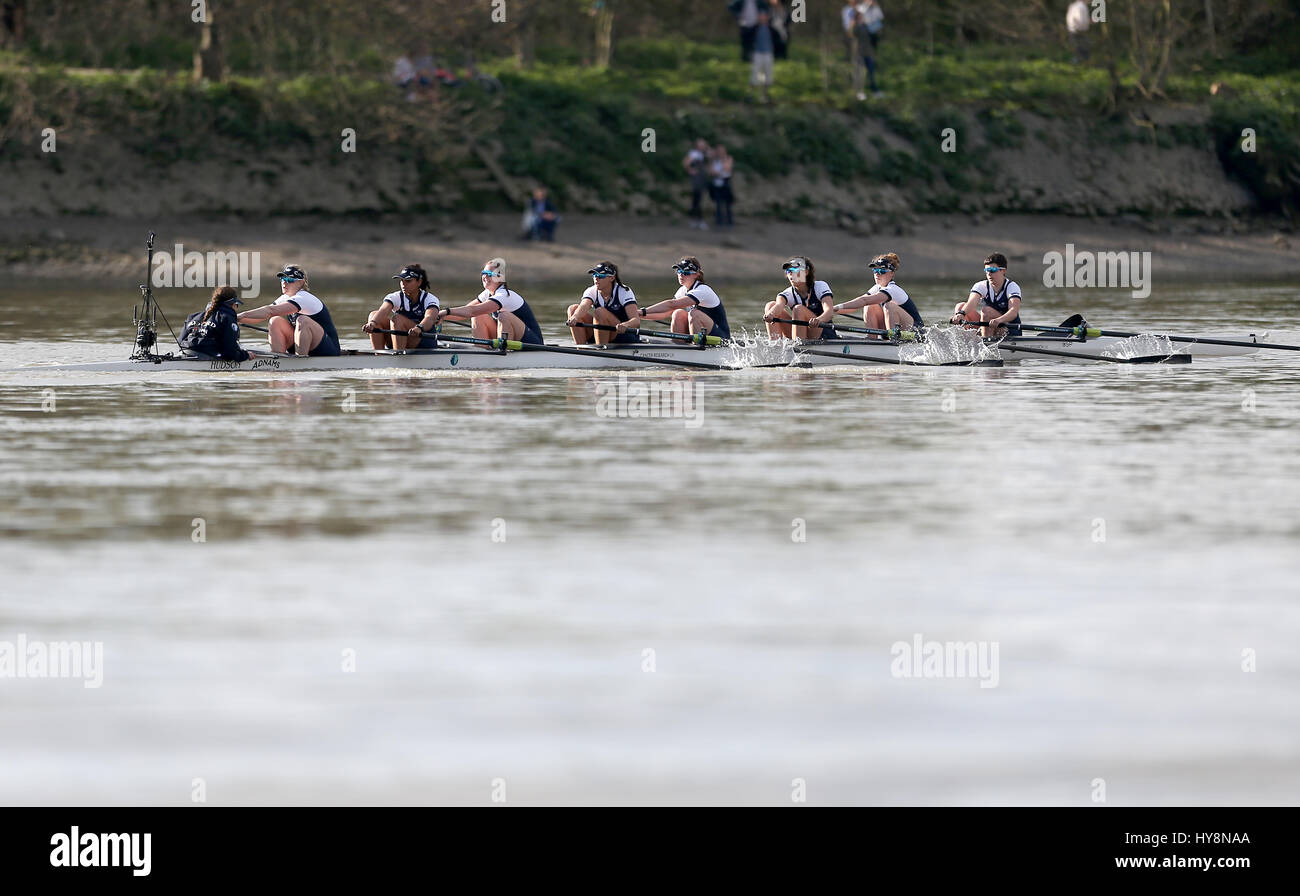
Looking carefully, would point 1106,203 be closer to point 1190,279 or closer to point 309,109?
point 1190,279

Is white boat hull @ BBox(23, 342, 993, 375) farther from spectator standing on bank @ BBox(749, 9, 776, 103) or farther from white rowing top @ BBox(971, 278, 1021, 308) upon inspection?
spectator standing on bank @ BBox(749, 9, 776, 103)

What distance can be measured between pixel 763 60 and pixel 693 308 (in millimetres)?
32870

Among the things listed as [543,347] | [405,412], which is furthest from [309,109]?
[405,412]

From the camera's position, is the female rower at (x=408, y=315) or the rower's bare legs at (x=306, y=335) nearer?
the rower's bare legs at (x=306, y=335)

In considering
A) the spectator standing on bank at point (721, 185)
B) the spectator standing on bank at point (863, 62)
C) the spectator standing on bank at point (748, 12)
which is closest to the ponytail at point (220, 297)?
the spectator standing on bank at point (721, 185)

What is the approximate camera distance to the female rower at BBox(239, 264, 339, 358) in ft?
86.1

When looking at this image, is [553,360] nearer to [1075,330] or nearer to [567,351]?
[567,351]

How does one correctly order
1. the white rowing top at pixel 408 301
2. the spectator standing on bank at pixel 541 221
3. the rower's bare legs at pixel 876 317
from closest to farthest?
the white rowing top at pixel 408 301 → the rower's bare legs at pixel 876 317 → the spectator standing on bank at pixel 541 221

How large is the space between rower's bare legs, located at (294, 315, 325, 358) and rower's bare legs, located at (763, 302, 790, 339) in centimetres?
611

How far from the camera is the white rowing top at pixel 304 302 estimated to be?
86.0 feet

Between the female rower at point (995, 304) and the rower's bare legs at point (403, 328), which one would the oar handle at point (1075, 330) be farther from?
the rower's bare legs at point (403, 328)

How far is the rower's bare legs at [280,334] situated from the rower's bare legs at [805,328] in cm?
669

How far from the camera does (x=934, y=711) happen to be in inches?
423

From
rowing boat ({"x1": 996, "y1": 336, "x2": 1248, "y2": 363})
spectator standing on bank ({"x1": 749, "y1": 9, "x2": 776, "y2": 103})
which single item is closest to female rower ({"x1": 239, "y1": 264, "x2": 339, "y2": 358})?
rowing boat ({"x1": 996, "y1": 336, "x2": 1248, "y2": 363})
